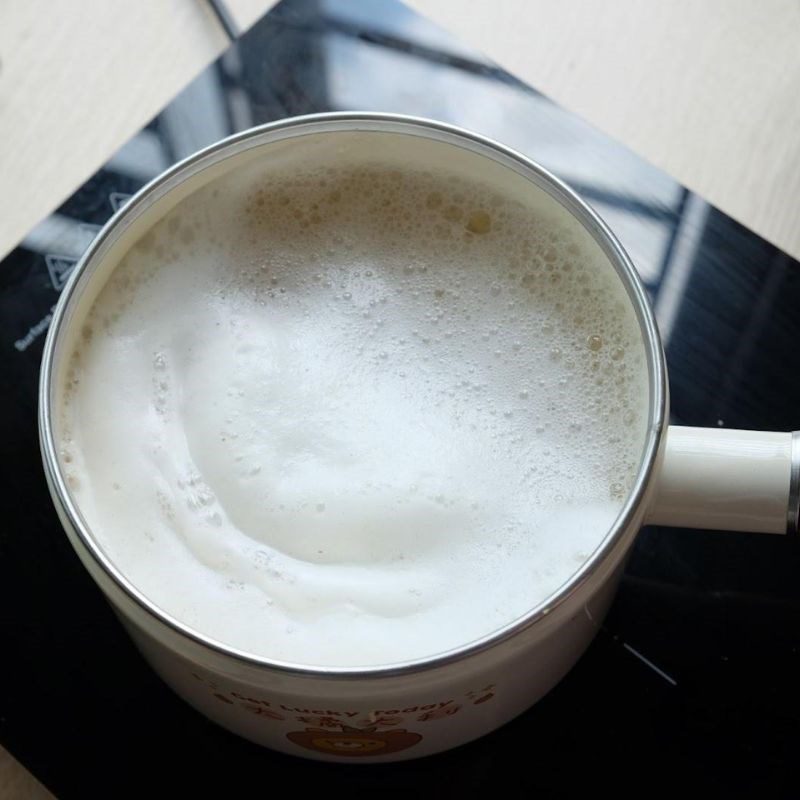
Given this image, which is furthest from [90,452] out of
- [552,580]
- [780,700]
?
[780,700]

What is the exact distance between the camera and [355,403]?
0.47 metres

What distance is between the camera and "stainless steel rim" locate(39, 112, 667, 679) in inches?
14.7

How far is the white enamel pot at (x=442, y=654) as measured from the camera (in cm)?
38

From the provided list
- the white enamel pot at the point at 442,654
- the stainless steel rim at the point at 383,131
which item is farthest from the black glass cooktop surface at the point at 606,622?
the stainless steel rim at the point at 383,131

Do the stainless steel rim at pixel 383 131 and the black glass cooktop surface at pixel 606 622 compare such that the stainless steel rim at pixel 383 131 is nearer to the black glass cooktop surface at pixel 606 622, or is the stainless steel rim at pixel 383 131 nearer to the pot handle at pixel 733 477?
the pot handle at pixel 733 477

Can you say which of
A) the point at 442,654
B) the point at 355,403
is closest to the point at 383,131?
the point at 355,403

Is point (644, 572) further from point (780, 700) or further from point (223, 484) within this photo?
point (223, 484)

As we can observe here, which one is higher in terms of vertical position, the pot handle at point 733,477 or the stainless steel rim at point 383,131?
the stainless steel rim at point 383,131

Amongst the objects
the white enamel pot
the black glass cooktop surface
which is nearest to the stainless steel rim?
the white enamel pot

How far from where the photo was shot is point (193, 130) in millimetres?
628

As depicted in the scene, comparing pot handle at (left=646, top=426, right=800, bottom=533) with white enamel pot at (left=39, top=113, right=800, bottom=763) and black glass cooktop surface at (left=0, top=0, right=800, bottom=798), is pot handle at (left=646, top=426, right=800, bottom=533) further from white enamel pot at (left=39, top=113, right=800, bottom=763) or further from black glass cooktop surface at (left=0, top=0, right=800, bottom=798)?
black glass cooktop surface at (left=0, top=0, right=800, bottom=798)

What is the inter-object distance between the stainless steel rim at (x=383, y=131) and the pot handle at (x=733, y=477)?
0.02 metres

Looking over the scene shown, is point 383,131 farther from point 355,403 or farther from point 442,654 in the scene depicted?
point 442,654

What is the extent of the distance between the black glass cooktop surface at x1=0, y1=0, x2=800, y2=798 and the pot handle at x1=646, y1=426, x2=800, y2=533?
0.11 m
